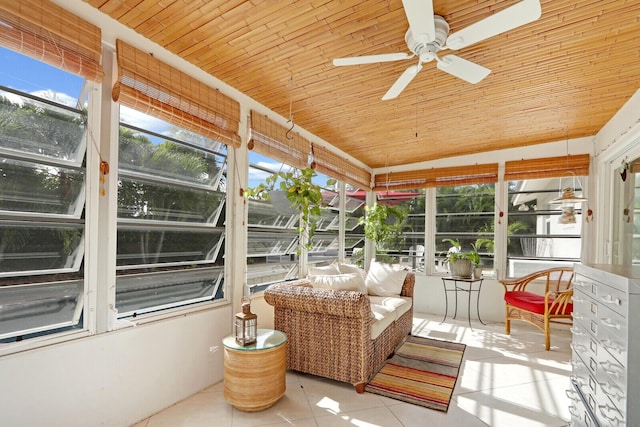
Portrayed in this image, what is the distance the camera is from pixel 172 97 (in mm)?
2400

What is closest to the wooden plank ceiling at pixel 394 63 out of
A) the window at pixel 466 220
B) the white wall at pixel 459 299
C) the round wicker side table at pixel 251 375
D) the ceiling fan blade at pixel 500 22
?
the ceiling fan blade at pixel 500 22

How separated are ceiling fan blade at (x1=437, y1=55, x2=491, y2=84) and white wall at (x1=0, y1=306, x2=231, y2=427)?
2.50m

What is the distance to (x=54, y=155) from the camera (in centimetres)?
192

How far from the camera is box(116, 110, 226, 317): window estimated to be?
2.27 m

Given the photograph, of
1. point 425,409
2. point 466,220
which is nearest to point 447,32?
point 425,409

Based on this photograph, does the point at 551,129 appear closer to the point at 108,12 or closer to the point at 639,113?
the point at 639,113

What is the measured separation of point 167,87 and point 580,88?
3474 millimetres

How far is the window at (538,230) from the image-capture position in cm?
454

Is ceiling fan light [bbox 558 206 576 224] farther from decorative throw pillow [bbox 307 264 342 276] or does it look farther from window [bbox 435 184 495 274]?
decorative throw pillow [bbox 307 264 342 276]

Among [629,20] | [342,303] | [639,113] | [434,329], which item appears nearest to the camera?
[629,20]

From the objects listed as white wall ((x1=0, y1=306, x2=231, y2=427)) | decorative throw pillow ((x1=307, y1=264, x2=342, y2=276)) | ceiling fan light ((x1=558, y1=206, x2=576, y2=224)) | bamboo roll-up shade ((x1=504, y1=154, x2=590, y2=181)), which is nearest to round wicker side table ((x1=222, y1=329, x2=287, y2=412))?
white wall ((x1=0, y1=306, x2=231, y2=427))

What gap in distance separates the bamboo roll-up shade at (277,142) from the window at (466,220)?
256 centimetres

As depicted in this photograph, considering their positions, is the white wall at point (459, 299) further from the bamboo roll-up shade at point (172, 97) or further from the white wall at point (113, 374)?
the bamboo roll-up shade at point (172, 97)

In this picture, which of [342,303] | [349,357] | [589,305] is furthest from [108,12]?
[589,305]
